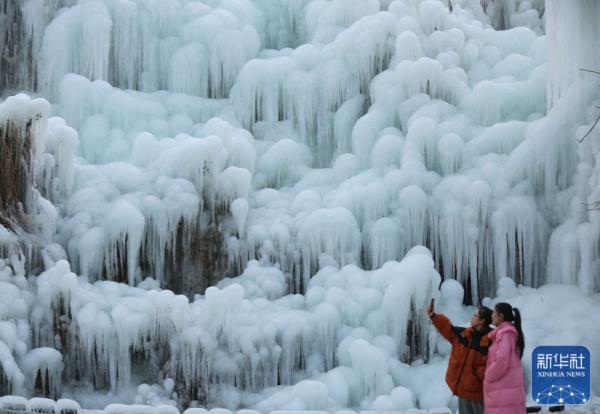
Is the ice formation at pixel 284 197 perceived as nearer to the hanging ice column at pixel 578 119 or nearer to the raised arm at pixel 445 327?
the hanging ice column at pixel 578 119

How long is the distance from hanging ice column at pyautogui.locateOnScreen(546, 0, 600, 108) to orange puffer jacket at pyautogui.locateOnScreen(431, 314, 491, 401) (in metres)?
4.47

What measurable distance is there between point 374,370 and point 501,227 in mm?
2161

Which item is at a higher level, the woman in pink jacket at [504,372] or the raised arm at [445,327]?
the raised arm at [445,327]

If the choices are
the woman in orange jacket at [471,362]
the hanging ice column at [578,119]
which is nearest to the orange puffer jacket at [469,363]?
the woman in orange jacket at [471,362]

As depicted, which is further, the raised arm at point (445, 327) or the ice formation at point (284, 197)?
the ice formation at point (284, 197)

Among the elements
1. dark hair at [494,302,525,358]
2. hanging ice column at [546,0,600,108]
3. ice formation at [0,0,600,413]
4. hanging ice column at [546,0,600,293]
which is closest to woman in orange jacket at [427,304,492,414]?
dark hair at [494,302,525,358]

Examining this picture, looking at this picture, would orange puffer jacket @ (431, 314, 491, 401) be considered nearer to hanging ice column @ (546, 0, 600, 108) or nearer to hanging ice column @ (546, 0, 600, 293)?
hanging ice column @ (546, 0, 600, 293)

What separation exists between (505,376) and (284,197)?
5.74 m

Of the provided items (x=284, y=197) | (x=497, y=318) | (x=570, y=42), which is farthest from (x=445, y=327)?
(x=284, y=197)

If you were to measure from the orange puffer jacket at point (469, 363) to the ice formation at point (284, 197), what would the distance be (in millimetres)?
2560

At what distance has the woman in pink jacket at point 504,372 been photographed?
5.69 metres

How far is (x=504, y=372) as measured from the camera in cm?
570

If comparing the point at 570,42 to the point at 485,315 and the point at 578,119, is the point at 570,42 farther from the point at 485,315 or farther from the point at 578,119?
the point at 485,315

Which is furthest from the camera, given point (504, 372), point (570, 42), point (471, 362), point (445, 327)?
point (570, 42)
